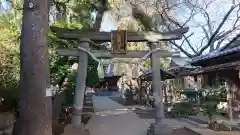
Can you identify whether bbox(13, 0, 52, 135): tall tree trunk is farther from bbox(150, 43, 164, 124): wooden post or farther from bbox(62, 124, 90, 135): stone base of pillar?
bbox(150, 43, 164, 124): wooden post

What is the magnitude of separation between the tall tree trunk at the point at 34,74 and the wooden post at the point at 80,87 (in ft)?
12.1

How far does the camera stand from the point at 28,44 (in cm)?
725

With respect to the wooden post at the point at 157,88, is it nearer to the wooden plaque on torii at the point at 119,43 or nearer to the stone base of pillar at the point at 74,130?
the wooden plaque on torii at the point at 119,43

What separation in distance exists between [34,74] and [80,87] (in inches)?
158

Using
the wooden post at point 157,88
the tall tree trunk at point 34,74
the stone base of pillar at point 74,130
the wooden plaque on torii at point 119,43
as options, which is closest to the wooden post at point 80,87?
the stone base of pillar at point 74,130

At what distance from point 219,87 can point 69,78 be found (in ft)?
26.3

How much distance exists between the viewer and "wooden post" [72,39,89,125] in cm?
1095

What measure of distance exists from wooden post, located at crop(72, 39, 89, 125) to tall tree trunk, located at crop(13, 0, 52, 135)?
3677mm

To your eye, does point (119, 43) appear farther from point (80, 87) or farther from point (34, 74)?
point (34, 74)

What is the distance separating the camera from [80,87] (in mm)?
11055

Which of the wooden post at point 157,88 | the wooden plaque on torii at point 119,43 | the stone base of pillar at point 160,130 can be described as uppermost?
the wooden plaque on torii at point 119,43

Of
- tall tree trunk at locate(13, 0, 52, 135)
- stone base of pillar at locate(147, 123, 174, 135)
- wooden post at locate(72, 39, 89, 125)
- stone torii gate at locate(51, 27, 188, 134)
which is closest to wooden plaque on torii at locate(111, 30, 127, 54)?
stone torii gate at locate(51, 27, 188, 134)

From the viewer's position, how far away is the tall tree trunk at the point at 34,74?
23.1ft

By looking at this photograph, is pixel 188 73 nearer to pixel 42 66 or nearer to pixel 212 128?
pixel 212 128
